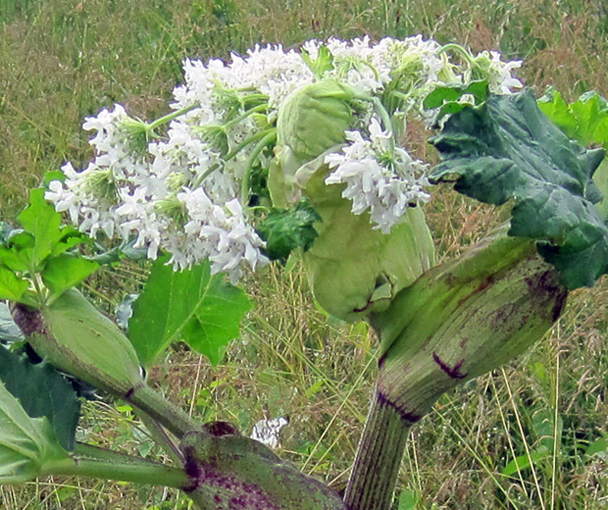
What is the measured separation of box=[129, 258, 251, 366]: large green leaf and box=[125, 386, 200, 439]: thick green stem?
3.7 inches

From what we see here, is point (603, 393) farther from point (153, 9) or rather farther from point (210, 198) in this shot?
point (153, 9)

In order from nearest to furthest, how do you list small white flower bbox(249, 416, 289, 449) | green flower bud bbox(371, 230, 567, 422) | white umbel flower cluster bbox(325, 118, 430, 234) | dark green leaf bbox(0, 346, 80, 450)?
white umbel flower cluster bbox(325, 118, 430, 234) → green flower bud bbox(371, 230, 567, 422) → dark green leaf bbox(0, 346, 80, 450) → small white flower bbox(249, 416, 289, 449)

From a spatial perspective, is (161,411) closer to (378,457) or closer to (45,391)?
(45,391)

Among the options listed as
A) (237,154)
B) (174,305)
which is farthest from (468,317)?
(174,305)

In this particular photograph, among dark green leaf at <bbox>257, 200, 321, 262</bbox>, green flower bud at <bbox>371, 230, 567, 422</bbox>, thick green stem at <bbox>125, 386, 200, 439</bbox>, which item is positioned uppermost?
dark green leaf at <bbox>257, 200, 321, 262</bbox>

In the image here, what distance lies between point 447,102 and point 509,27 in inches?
115

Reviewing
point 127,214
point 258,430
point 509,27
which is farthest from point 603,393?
point 509,27

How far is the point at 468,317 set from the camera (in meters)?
0.84

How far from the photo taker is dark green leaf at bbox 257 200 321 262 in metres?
0.74

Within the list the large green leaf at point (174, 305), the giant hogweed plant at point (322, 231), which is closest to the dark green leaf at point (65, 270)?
the giant hogweed plant at point (322, 231)

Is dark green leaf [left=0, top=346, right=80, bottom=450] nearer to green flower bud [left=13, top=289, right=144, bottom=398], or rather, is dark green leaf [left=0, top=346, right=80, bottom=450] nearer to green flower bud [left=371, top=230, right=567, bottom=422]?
green flower bud [left=13, top=289, right=144, bottom=398]

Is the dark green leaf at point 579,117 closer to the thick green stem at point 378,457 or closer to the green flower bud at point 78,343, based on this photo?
the thick green stem at point 378,457

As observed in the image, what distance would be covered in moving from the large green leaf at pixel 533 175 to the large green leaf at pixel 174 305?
0.40 m

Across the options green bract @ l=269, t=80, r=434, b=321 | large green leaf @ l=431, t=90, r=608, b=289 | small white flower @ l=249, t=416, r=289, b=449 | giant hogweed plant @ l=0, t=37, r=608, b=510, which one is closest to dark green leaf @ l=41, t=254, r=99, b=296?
giant hogweed plant @ l=0, t=37, r=608, b=510
